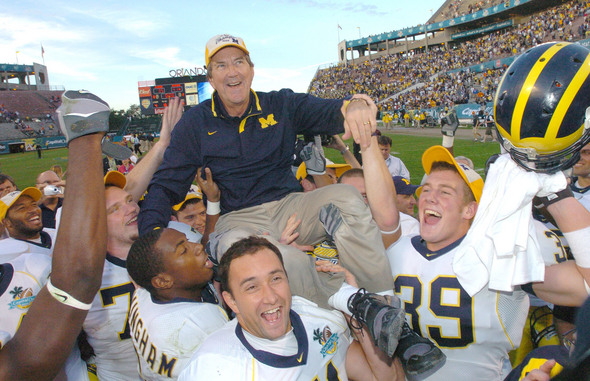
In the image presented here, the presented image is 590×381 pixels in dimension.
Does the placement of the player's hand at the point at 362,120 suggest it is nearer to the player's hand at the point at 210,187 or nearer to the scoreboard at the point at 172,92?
the player's hand at the point at 210,187

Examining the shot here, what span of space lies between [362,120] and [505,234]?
996mm

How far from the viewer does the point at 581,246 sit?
2.03m

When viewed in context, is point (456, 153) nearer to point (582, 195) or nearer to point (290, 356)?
Result: point (582, 195)

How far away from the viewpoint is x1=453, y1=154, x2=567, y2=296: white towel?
6.61ft

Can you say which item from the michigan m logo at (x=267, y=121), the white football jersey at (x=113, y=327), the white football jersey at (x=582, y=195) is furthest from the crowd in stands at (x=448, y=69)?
the white football jersey at (x=113, y=327)

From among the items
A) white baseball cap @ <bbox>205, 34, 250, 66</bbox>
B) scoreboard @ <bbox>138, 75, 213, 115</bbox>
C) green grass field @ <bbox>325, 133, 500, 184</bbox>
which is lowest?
green grass field @ <bbox>325, 133, 500, 184</bbox>

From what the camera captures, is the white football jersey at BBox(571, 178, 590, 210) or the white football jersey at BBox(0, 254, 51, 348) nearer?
the white football jersey at BBox(0, 254, 51, 348)

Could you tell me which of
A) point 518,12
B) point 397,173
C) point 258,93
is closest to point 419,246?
point 258,93

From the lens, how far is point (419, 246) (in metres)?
2.84

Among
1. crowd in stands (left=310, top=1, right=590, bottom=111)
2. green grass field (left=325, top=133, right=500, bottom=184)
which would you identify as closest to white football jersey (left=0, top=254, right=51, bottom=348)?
green grass field (left=325, top=133, right=500, bottom=184)

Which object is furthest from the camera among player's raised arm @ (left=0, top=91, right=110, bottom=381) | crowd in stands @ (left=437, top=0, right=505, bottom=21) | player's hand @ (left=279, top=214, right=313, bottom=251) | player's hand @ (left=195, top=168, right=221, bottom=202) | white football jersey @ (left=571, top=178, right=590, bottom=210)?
crowd in stands @ (left=437, top=0, right=505, bottom=21)

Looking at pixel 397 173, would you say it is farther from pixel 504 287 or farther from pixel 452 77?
pixel 452 77

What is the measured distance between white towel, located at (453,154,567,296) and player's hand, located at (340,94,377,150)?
71cm

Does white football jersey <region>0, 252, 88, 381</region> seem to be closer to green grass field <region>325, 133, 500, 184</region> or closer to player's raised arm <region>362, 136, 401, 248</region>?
player's raised arm <region>362, 136, 401, 248</region>
